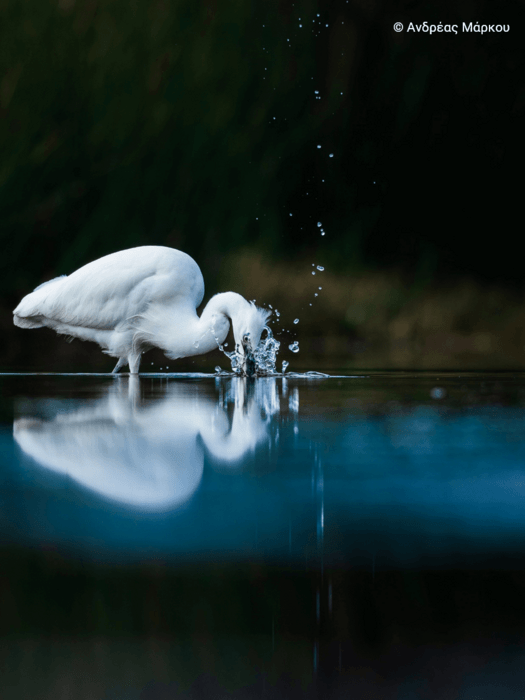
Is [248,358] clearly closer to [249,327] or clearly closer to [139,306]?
[249,327]

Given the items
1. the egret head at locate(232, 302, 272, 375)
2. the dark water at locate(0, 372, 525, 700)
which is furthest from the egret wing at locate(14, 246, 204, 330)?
the dark water at locate(0, 372, 525, 700)

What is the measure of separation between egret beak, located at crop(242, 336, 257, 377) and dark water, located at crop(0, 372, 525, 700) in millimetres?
1887

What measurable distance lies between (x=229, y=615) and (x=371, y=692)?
0.11 m

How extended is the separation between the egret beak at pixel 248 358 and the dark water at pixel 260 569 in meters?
1.89

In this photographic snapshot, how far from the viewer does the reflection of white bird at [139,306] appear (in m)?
3.27

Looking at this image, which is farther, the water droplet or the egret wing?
the egret wing

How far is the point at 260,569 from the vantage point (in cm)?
53

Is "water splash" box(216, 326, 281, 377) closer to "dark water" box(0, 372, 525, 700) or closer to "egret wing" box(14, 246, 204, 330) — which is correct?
"egret wing" box(14, 246, 204, 330)

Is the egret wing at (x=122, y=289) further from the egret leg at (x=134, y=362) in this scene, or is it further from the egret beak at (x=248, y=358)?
the egret beak at (x=248, y=358)

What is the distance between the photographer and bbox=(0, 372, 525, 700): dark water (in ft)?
1.28

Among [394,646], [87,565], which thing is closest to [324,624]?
[394,646]

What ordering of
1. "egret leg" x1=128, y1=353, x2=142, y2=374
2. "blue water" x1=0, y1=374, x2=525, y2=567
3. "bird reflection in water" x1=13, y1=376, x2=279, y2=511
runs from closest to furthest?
"blue water" x1=0, y1=374, x2=525, y2=567, "bird reflection in water" x1=13, y1=376, x2=279, y2=511, "egret leg" x1=128, y1=353, x2=142, y2=374

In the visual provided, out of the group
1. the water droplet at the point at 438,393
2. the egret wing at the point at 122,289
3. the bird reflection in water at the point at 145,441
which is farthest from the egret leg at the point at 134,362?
the water droplet at the point at 438,393

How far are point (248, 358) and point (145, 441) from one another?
1963 mm
